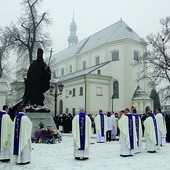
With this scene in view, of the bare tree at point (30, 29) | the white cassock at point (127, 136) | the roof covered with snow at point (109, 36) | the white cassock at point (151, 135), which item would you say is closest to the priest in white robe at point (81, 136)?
the white cassock at point (127, 136)

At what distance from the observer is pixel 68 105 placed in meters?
44.8

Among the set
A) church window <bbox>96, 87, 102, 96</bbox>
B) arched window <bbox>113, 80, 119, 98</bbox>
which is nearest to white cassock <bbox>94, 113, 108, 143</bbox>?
church window <bbox>96, 87, 102, 96</bbox>

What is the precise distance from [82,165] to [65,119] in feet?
50.5

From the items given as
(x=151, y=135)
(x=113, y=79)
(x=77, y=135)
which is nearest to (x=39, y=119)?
(x=77, y=135)

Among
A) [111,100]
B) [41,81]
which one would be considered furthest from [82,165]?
[111,100]

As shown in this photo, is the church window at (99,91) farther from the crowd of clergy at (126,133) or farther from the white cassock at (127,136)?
the white cassock at (127,136)

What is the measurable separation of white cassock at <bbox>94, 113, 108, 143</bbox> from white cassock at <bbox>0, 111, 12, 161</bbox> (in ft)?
25.7

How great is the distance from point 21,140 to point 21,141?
0.03 metres

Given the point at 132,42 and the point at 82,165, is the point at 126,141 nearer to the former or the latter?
the point at 82,165

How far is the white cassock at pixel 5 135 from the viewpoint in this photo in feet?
32.0

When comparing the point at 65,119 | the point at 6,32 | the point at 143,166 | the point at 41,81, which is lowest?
the point at 143,166

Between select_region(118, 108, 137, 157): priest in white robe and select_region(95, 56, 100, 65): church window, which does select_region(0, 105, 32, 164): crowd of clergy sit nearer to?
select_region(118, 108, 137, 157): priest in white robe

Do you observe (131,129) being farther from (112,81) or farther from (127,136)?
(112,81)

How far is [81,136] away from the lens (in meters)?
10.4
